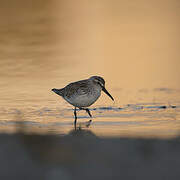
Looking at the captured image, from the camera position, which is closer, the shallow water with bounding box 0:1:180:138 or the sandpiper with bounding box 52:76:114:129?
the shallow water with bounding box 0:1:180:138

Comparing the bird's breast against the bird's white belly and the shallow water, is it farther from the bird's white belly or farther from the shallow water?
the shallow water

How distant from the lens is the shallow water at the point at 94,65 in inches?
440

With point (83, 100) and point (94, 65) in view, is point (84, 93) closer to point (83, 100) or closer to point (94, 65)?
point (83, 100)

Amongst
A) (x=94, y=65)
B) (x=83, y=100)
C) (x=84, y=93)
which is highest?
(x=94, y=65)

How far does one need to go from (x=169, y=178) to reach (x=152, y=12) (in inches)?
970

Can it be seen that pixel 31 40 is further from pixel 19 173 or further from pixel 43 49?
pixel 19 173

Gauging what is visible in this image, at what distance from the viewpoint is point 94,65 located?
56.3ft

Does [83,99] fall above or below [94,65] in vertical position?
below

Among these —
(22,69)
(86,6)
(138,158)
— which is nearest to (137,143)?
(138,158)

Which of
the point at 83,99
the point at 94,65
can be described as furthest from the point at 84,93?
the point at 94,65

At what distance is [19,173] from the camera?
570 cm

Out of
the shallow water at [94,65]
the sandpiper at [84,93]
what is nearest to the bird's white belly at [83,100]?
the sandpiper at [84,93]

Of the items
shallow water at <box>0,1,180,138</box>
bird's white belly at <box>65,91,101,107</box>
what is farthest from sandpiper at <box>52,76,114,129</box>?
shallow water at <box>0,1,180,138</box>

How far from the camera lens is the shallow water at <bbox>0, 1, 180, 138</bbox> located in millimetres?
11164
